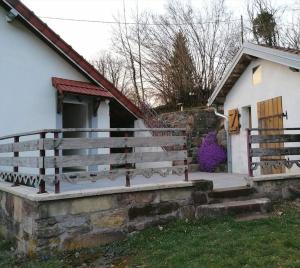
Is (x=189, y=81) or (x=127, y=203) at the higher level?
(x=189, y=81)

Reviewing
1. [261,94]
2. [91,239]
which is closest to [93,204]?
[91,239]

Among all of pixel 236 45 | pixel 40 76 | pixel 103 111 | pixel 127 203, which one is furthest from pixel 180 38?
pixel 127 203

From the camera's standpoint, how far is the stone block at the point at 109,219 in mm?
5900

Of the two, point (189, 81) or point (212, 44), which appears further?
point (212, 44)

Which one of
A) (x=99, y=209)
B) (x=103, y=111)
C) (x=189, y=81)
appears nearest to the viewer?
(x=99, y=209)

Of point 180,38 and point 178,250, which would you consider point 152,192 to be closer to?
point 178,250

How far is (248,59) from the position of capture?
11.4m

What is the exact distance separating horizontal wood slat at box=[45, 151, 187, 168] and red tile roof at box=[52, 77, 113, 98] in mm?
4130

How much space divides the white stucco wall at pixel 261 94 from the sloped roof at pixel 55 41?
348cm

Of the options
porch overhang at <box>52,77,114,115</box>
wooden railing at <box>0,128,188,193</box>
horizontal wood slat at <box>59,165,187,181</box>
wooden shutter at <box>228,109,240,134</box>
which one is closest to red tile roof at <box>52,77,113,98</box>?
porch overhang at <box>52,77,114,115</box>

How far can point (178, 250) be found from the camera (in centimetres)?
512

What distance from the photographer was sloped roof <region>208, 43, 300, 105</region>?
8947 mm

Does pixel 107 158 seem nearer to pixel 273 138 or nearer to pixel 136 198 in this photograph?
pixel 136 198

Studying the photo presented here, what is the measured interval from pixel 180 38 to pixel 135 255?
1562cm
